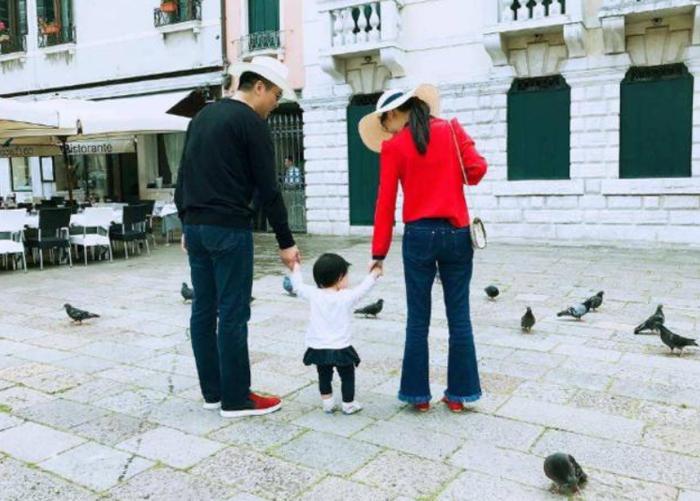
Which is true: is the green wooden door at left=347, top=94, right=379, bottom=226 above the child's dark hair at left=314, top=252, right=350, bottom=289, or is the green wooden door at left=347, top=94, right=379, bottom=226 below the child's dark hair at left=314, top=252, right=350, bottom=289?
above

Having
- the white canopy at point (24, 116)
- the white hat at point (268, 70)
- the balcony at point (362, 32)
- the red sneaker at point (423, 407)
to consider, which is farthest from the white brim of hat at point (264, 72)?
the balcony at point (362, 32)

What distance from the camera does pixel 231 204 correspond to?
3.87 meters

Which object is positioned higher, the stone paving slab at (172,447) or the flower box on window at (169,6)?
the flower box on window at (169,6)

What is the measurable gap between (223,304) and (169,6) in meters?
14.8

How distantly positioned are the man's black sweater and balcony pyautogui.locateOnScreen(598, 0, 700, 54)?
30.0ft

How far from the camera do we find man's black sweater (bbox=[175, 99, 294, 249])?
3.84 m

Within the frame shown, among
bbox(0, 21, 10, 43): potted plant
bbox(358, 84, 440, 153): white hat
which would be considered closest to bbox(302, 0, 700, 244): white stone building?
bbox(358, 84, 440, 153): white hat

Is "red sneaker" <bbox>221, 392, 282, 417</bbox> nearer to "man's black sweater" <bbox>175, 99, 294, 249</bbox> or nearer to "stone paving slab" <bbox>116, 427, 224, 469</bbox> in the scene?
"stone paving slab" <bbox>116, 427, 224, 469</bbox>

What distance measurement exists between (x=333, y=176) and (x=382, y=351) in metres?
9.51

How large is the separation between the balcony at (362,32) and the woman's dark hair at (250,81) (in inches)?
390

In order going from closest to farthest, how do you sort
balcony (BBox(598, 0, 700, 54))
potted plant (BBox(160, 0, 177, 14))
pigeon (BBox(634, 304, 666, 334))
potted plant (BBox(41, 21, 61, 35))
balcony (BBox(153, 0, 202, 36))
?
pigeon (BBox(634, 304, 666, 334)), balcony (BBox(598, 0, 700, 54)), balcony (BBox(153, 0, 202, 36)), potted plant (BBox(160, 0, 177, 14)), potted plant (BBox(41, 21, 61, 35))

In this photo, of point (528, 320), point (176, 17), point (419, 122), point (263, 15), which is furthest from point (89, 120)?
point (419, 122)

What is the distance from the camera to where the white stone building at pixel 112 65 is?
16688 millimetres

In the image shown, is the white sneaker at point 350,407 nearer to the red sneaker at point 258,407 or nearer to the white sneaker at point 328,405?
the white sneaker at point 328,405
